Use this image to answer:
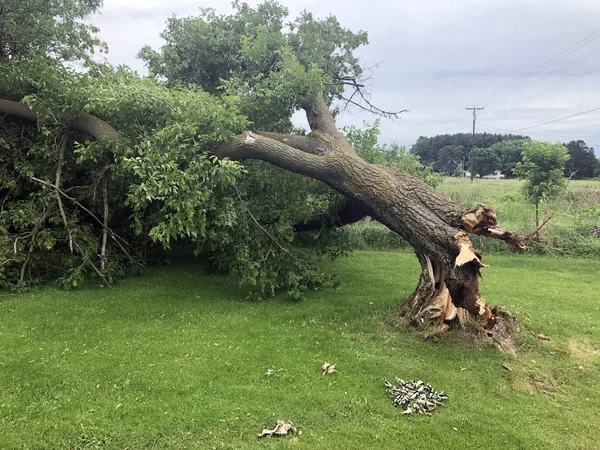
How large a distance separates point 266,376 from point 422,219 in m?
2.48

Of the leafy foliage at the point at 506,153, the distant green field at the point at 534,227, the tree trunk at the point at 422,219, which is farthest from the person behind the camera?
the leafy foliage at the point at 506,153

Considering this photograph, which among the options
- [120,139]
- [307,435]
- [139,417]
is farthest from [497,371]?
[120,139]

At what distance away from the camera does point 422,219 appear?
4.98m

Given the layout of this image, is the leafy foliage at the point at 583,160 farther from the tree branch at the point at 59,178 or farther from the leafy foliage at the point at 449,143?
the tree branch at the point at 59,178

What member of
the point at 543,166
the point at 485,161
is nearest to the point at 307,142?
the point at 543,166

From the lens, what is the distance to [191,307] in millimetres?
5824

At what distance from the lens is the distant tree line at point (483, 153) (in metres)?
39.9

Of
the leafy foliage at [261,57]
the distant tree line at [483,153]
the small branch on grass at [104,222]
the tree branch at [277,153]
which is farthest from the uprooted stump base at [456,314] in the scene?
the distant tree line at [483,153]

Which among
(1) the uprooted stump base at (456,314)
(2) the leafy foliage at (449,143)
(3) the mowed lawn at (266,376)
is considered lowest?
(3) the mowed lawn at (266,376)

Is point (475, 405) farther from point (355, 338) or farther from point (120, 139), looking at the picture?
point (120, 139)

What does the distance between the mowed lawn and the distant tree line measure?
38.1m

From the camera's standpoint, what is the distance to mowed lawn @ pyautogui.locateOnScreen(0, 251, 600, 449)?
3.04 metres

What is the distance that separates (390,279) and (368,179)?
9.12 ft

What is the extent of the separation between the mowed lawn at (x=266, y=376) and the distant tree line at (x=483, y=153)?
38.1m
